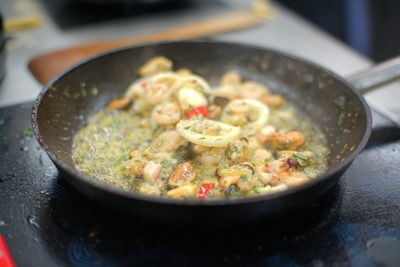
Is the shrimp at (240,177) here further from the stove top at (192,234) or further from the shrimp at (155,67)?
the shrimp at (155,67)

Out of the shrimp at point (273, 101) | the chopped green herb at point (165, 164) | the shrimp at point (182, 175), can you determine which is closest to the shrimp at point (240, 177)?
the shrimp at point (182, 175)

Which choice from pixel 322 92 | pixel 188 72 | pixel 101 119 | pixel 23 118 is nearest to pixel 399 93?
pixel 322 92

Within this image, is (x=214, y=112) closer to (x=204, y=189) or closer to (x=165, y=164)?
(x=165, y=164)

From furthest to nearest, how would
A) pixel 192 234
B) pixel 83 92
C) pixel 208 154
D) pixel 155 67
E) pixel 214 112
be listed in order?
pixel 155 67 < pixel 83 92 < pixel 214 112 < pixel 208 154 < pixel 192 234

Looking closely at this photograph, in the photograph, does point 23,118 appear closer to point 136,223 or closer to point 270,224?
point 136,223

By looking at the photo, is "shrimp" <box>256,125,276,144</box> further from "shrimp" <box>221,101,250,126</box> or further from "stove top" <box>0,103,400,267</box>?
"stove top" <box>0,103,400,267</box>

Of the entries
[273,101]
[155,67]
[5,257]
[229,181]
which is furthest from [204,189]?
[155,67]

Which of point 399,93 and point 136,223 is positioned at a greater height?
point 136,223

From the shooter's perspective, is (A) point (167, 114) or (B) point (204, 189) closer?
(B) point (204, 189)
